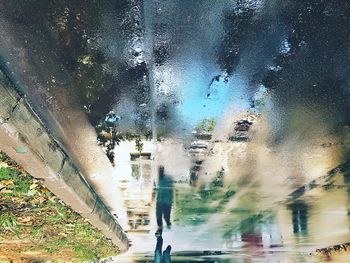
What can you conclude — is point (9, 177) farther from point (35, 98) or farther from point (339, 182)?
point (339, 182)

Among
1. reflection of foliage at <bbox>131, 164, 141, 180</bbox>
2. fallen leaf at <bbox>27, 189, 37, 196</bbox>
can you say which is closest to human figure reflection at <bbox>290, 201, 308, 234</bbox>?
reflection of foliage at <bbox>131, 164, 141, 180</bbox>

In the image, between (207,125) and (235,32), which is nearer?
(235,32)

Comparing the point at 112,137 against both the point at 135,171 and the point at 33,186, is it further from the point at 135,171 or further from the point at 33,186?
the point at 33,186

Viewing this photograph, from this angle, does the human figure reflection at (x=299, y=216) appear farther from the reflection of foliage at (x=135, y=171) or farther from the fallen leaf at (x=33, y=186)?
the fallen leaf at (x=33, y=186)

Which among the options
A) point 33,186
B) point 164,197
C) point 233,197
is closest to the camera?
point 33,186

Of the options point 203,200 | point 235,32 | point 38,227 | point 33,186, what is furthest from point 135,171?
point 235,32

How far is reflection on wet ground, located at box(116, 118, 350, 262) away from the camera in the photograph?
4.90 meters

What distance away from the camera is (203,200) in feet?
22.0

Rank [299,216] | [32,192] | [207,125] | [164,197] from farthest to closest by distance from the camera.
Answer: [299,216] < [164,197] < [32,192] < [207,125]

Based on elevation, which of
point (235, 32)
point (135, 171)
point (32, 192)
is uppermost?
point (235, 32)

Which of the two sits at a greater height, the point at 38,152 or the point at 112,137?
the point at 112,137

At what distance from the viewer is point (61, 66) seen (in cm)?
311

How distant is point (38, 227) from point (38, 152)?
143 inches

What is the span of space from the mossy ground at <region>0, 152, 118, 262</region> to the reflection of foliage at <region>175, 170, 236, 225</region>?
1940mm
